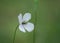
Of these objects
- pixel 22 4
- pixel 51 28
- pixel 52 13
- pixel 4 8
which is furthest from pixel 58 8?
pixel 4 8

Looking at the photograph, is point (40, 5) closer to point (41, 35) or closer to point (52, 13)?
point (52, 13)

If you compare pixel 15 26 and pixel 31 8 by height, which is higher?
pixel 31 8

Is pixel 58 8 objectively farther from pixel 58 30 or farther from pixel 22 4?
pixel 22 4

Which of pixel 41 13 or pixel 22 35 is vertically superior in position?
pixel 41 13

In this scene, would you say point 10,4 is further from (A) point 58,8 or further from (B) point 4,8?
(A) point 58,8

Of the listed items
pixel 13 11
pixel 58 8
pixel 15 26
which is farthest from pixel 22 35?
pixel 58 8
